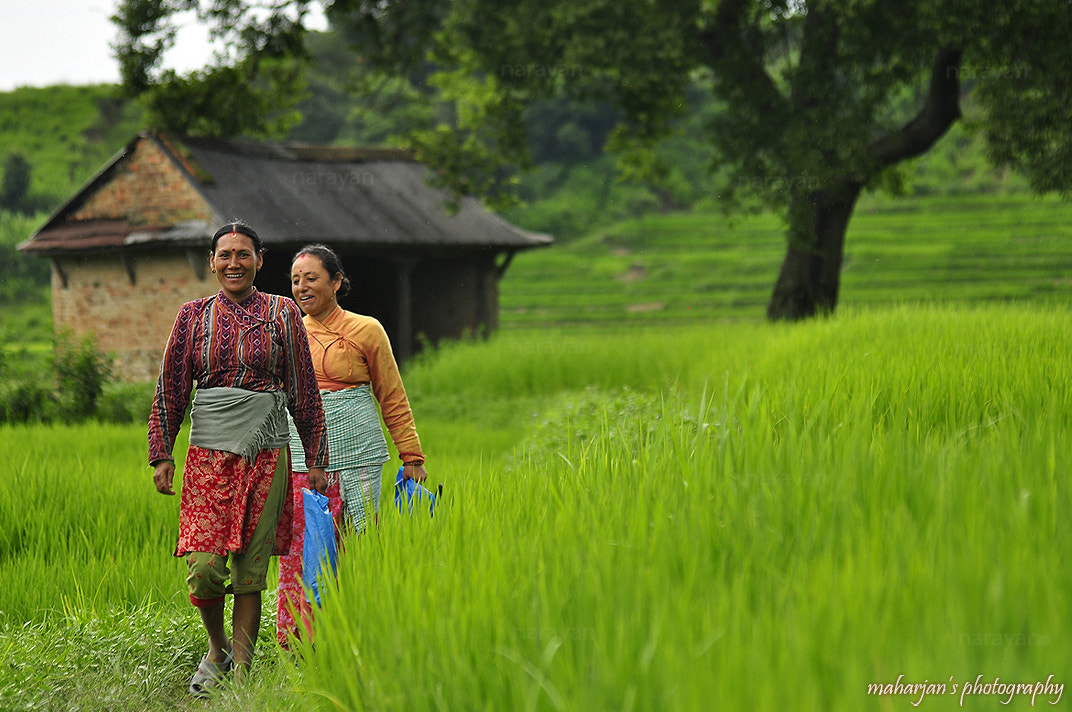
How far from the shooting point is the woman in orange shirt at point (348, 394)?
4176mm

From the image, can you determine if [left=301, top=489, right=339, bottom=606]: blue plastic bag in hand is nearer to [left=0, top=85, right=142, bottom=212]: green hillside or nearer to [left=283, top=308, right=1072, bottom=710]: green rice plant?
[left=283, top=308, right=1072, bottom=710]: green rice plant

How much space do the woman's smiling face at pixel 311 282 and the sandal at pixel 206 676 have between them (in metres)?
1.52

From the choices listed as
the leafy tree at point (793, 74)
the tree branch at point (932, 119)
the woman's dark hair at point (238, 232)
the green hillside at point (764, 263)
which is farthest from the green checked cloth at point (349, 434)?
the green hillside at point (764, 263)

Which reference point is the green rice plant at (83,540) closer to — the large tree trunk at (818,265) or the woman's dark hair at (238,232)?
the woman's dark hair at (238,232)

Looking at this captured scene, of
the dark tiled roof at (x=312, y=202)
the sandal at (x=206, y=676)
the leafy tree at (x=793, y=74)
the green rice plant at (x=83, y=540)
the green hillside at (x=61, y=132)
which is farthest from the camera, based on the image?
the green hillside at (x=61, y=132)

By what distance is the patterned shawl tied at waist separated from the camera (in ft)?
12.3

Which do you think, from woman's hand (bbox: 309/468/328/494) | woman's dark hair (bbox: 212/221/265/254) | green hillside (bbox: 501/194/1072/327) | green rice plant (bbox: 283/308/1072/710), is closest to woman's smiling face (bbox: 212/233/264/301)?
woman's dark hair (bbox: 212/221/265/254)

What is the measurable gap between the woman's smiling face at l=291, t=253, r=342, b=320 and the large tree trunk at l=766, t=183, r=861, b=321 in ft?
35.9

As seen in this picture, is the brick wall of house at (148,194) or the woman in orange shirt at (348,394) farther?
the brick wall of house at (148,194)

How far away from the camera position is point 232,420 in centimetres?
374

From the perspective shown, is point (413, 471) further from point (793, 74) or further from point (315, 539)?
point (793, 74)

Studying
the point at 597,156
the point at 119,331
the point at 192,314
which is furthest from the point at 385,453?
the point at 597,156

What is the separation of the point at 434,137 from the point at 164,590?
44.2ft

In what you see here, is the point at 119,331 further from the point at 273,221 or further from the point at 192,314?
the point at 192,314
